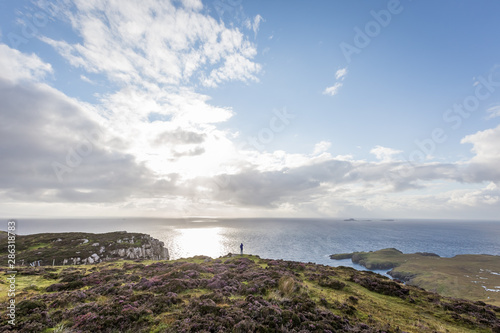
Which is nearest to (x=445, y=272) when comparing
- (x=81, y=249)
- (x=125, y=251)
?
(x=125, y=251)

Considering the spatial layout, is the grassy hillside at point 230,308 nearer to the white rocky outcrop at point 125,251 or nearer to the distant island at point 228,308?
the distant island at point 228,308

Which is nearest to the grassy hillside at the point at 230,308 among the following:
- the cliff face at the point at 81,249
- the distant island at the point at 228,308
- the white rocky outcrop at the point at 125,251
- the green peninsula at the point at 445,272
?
the distant island at the point at 228,308

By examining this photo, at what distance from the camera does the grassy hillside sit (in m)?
12.5

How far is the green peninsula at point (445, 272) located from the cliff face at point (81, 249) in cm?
8575

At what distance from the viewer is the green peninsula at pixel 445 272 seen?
57.8m

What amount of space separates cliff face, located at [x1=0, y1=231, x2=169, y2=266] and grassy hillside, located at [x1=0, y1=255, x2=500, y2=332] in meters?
28.6

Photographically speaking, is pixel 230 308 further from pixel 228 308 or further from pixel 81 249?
pixel 81 249

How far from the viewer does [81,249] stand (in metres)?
52.5

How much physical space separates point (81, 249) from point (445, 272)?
129 m

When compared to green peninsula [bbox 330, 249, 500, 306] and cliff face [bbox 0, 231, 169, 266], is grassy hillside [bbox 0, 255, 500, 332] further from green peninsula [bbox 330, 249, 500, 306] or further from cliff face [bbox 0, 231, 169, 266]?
green peninsula [bbox 330, 249, 500, 306]

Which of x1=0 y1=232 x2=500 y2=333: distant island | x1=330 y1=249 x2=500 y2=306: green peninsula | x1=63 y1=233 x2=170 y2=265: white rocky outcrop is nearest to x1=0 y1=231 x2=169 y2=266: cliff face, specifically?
x1=63 y1=233 x2=170 y2=265: white rocky outcrop

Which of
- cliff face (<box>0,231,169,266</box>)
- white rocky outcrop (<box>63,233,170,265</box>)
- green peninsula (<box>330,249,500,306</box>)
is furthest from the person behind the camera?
green peninsula (<box>330,249,500,306</box>)

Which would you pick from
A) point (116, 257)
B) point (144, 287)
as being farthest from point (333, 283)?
point (116, 257)

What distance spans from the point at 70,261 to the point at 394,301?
6220 cm
